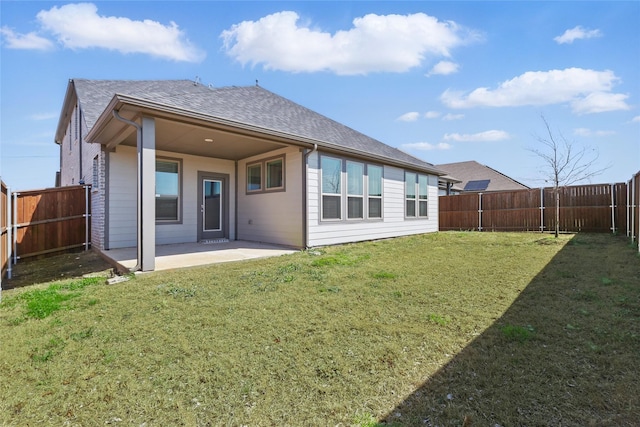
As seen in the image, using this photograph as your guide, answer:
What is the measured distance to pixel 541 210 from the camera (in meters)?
13.0

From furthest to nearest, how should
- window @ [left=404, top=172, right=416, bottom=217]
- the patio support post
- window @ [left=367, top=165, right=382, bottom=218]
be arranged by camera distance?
window @ [left=404, top=172, right=416, bottom=217] → window @ [left=367, top=165, right=382, bottom=218] → the patio support post

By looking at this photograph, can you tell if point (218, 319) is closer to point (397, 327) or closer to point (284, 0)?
point (397, 327)

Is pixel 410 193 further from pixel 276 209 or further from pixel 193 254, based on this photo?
pixel 193 254

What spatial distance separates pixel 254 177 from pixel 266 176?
2.05 feet

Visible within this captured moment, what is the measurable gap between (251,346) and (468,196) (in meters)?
14.8

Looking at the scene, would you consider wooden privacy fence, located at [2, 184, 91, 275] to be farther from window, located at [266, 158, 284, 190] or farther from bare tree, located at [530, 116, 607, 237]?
bare tree, located at [530, 116, 607, 237]

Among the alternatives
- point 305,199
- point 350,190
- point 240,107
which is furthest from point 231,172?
point 350,190

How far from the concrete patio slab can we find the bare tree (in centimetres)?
1020

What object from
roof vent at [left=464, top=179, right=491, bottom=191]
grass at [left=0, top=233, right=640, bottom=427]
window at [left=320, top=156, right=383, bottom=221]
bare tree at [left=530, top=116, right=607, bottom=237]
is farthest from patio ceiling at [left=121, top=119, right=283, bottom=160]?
roof vent at [left=464, top=179, right=491, bottom=191]

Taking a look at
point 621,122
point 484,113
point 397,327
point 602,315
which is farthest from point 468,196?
point 397,327

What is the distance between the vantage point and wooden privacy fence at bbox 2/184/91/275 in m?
7.19

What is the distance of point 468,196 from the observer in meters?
15.1

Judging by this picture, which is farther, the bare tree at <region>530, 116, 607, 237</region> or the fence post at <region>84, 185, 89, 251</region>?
the bare tree at <region>530, 116, 607, 237</region>

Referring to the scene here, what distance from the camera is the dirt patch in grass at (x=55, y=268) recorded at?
5.39 meters
